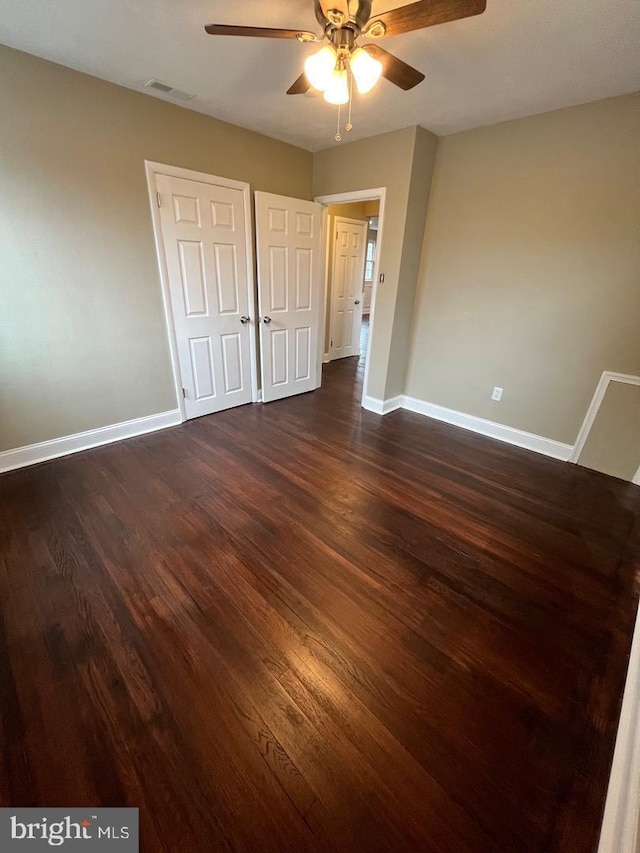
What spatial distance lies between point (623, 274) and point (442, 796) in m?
3.09

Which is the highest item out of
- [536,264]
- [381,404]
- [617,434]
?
[536,264]

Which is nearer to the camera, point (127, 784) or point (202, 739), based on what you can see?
point (127, 784)

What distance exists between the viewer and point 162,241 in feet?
8.93

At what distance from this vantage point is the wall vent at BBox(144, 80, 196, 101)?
224 cm

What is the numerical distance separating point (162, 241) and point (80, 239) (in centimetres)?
56

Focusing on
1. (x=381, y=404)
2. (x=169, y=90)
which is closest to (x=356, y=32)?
(x=169, y=90)

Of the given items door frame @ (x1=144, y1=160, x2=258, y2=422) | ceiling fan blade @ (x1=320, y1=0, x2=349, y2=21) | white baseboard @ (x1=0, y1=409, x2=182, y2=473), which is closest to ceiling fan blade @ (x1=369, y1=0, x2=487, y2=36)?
ceiling fan blade @ (x1=320, y1=0, x2=349, y2=21)

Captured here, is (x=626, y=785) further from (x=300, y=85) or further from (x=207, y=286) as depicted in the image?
(x=207, y=286)

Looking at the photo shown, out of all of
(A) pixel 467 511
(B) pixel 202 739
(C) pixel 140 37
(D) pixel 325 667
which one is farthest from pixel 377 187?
(B) pixel 202 739

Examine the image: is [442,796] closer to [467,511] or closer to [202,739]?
[202,739]

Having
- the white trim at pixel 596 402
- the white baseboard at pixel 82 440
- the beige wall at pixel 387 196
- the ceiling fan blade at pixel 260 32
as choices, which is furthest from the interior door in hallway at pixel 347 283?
the ceiling fan blade at pixel 260 32

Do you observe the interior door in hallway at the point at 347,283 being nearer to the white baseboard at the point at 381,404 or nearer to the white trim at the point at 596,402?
the white baseboard at the point at 381,404

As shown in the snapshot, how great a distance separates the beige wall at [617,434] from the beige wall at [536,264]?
0.44 feet

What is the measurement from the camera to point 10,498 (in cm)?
220
